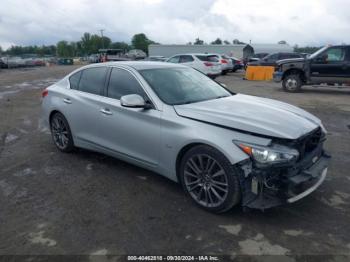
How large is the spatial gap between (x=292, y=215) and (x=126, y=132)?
2.20 metres

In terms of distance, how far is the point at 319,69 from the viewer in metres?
13.4

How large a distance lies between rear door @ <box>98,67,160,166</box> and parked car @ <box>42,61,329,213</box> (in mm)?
12

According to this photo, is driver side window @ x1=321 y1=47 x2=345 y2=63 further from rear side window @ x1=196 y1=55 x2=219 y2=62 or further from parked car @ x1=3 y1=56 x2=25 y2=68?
parked car @ x1=3 y1=56 x2=25 y2=68

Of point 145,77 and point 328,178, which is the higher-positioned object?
point 145,77

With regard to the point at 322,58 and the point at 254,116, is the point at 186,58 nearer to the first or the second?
the point at 322,58

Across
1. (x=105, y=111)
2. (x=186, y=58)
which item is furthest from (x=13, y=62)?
(x=105, y=111)

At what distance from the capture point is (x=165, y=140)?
387cm

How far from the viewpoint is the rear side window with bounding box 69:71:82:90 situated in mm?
5433

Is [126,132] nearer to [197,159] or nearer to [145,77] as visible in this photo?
[145,77]

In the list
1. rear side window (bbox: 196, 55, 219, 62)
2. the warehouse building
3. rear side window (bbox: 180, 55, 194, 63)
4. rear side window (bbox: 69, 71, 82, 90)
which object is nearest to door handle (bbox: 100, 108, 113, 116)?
rear side window (bbox: 69, 71, 82, 90)

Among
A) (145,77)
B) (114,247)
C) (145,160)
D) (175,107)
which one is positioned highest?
(145,77)

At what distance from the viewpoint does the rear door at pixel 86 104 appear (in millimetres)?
4820

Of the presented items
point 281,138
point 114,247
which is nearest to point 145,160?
point 114,247

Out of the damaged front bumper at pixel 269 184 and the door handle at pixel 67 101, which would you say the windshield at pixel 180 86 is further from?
the door handle at pixel 67 101
